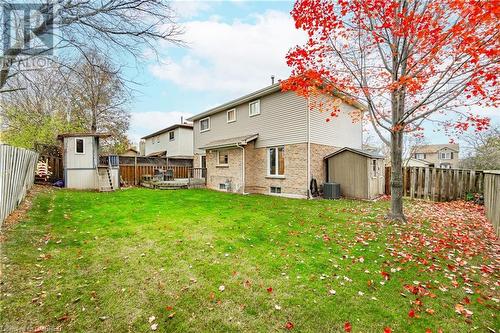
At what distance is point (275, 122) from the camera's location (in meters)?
14.3

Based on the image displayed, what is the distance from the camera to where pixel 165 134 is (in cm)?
2856

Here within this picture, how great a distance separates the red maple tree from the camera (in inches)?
246

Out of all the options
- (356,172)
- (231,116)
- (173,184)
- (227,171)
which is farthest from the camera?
(231,116)

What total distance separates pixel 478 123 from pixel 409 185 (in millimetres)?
6316

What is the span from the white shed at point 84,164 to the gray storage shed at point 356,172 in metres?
13.8

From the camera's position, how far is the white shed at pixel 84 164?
14.6 meters

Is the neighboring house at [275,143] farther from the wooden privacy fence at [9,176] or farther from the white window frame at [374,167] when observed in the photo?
the wooden privacy fence at [9,176]

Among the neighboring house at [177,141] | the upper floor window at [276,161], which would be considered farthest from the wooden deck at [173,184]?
the neighboring house at [177,141]

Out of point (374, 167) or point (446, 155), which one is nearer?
point (374, 167)

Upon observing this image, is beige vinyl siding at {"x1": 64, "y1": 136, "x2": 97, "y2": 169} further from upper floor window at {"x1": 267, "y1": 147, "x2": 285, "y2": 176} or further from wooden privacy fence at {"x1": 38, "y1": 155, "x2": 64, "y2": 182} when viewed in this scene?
upper floor window at {"x1": 267, "y1": 147, "x2": 285, "y2": 176}

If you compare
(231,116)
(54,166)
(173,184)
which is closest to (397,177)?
(231,116)

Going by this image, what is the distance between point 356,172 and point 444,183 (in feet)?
14.1

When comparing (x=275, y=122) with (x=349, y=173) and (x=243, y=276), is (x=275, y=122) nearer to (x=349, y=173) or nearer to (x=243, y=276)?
(x=349, y=173)

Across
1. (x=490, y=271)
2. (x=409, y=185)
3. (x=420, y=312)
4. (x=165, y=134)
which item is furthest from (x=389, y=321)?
(x=165, y=134)
